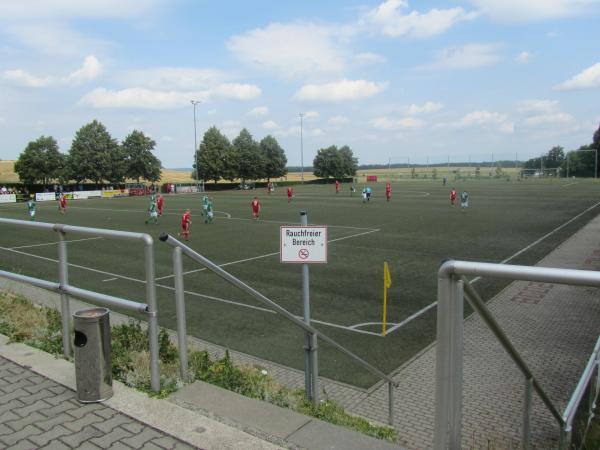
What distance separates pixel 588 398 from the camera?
4.04 meters

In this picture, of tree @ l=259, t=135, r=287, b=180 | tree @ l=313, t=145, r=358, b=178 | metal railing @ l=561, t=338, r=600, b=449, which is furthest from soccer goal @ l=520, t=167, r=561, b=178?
metal railing @ l=561, t=338, r=600, b=449

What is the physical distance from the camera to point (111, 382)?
4.25m

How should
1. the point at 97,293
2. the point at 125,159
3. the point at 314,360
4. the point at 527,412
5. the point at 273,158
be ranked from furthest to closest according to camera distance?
1. the point at 273,158
2. the point at 125,159
3. the point at 314,360
4. the point at 97,293
5. the point at 527,412

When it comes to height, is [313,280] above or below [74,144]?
below

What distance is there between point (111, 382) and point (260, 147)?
335 feet

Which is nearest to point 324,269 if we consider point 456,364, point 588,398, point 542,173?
point 588,398

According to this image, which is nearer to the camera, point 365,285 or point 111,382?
point 111,382

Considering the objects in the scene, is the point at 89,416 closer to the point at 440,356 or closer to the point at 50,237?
Answer: the point at 50,237

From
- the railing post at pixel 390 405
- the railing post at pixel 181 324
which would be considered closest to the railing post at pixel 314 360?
the railing post at pixel 390 405

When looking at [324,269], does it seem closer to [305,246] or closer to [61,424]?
[305,246]

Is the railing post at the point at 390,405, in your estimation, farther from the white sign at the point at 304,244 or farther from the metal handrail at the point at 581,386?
the metal handrail at the point at 581,386

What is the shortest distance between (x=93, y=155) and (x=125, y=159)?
6143 mm

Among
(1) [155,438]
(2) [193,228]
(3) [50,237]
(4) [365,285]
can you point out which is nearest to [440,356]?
(1) [155,438]

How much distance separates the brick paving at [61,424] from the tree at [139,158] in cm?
8676
